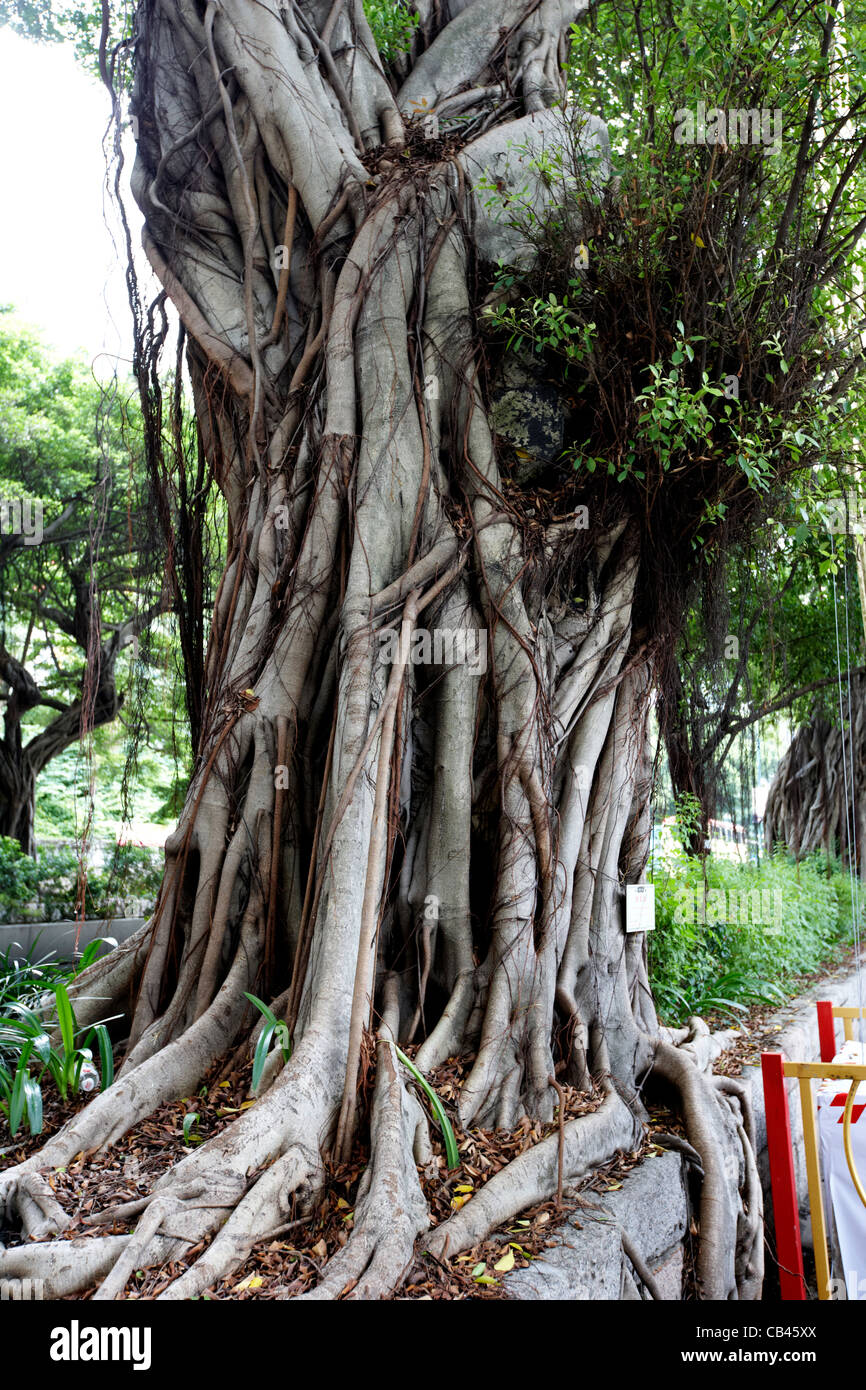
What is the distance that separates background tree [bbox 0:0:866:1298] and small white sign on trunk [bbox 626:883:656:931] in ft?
0.16

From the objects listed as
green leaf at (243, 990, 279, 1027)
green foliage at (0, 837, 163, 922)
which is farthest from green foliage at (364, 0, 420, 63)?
green foliage at (0, 837, 163, 922)

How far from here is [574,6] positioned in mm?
4492

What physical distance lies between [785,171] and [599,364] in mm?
A: 1000

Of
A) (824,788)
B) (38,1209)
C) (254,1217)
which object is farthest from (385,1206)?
(824,788)

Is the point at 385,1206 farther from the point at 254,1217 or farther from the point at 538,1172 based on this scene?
the point at 538,1172

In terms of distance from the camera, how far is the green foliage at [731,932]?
5.51 m

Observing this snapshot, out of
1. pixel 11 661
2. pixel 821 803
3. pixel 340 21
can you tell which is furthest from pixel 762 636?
pixel 11 661

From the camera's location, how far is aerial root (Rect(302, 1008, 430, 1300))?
2.07 meters

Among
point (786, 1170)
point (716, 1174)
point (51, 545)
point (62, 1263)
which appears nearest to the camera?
point (62, 1263)

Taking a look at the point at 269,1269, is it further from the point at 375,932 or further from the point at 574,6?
the point at 574,6

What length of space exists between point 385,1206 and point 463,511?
223 cm

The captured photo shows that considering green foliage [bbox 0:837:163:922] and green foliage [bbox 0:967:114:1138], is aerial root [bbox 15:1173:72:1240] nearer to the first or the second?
green foliage [bbox 0:967:114:1138]

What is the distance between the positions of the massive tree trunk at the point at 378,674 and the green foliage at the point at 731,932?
156 cm

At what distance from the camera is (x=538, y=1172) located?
2.69 metres
